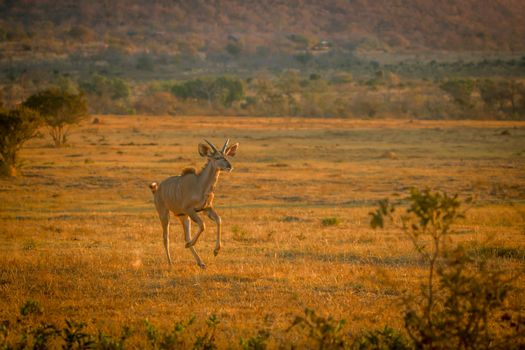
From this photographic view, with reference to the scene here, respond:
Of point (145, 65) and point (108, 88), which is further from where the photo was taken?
point (145, 65)

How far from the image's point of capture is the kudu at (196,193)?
38.2 ft

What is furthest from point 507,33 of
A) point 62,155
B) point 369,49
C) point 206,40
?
point 62,155

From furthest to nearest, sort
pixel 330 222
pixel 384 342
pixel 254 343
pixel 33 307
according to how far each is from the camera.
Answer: pixel 330 222 → pixel 33 307 → pixel 384 342 → pixel 254 343

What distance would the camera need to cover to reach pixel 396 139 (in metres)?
44.1

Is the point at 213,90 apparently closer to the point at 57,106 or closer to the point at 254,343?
the point at 57,106

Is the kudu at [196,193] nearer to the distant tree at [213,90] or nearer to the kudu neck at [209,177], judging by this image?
the kudu neck at [209,177]

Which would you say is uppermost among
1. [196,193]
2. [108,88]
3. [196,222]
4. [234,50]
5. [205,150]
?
[234,50]

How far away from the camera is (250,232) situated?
631 inches

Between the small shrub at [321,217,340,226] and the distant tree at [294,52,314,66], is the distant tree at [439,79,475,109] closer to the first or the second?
the small shrub at [321,217,340,226]

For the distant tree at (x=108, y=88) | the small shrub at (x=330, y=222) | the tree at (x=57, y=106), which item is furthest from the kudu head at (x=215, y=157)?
the distant tree at (x=108, y=88)

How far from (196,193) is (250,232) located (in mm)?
4456

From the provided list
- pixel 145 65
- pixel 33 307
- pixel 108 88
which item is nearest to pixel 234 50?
pixel 145 65

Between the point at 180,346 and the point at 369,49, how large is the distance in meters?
158

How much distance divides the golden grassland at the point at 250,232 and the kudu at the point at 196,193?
2.07 feet
